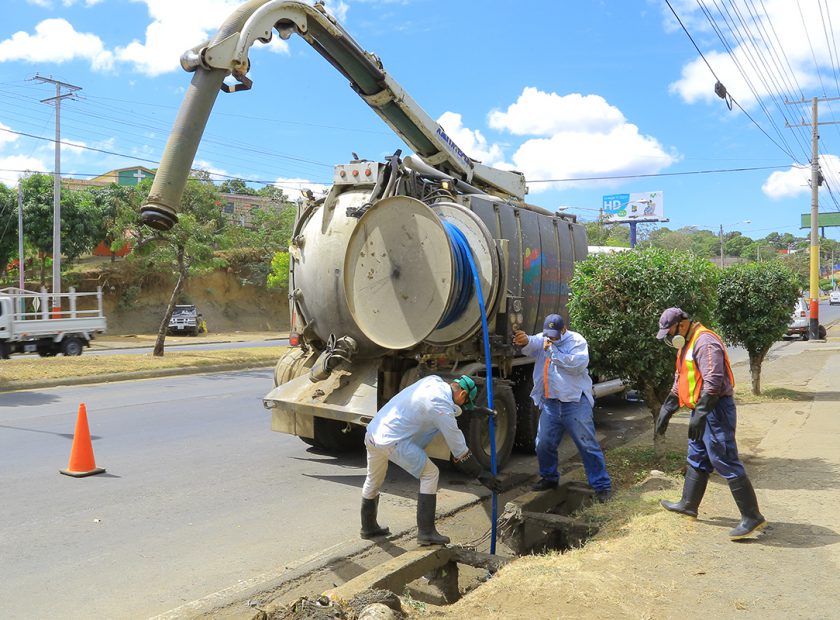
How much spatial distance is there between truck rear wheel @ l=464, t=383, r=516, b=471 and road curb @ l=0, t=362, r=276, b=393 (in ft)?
34.3

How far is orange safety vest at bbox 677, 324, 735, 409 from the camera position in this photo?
204 inches

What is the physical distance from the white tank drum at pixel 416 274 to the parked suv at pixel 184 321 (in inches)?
1309

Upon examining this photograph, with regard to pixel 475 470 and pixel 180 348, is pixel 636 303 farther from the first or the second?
pixel 180 348

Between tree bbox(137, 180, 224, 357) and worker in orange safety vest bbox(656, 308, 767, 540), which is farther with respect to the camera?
tree bbox(137, 180, 224, 357)

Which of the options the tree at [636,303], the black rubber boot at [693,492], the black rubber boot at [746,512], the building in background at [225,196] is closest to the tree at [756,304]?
the tree at [636,303]

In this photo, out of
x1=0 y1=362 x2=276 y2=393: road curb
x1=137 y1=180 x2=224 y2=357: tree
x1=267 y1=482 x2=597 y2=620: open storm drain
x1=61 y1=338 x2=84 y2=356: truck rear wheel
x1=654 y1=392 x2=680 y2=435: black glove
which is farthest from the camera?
x1=61 y1=338 x2=84 y2=356: truck rear wheel

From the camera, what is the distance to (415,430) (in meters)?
5.06

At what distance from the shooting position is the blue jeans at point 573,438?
6176 millimetres

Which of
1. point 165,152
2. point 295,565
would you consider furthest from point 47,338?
point 295,565

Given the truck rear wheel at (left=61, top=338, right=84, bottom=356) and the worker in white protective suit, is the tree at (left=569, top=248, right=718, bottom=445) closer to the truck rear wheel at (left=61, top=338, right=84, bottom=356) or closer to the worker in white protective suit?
the worker in white protective suit

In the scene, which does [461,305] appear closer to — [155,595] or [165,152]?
[165,152]

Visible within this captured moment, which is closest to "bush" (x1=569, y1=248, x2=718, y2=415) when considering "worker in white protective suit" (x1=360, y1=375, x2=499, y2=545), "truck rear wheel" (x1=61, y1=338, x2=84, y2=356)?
"worker in white protective suit" (x1=360, y1=375, x2=499, y2=545)

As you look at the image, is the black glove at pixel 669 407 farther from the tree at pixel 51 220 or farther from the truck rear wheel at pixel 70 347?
the tree at pixel 51 220

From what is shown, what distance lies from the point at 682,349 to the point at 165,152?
14.2 feet
